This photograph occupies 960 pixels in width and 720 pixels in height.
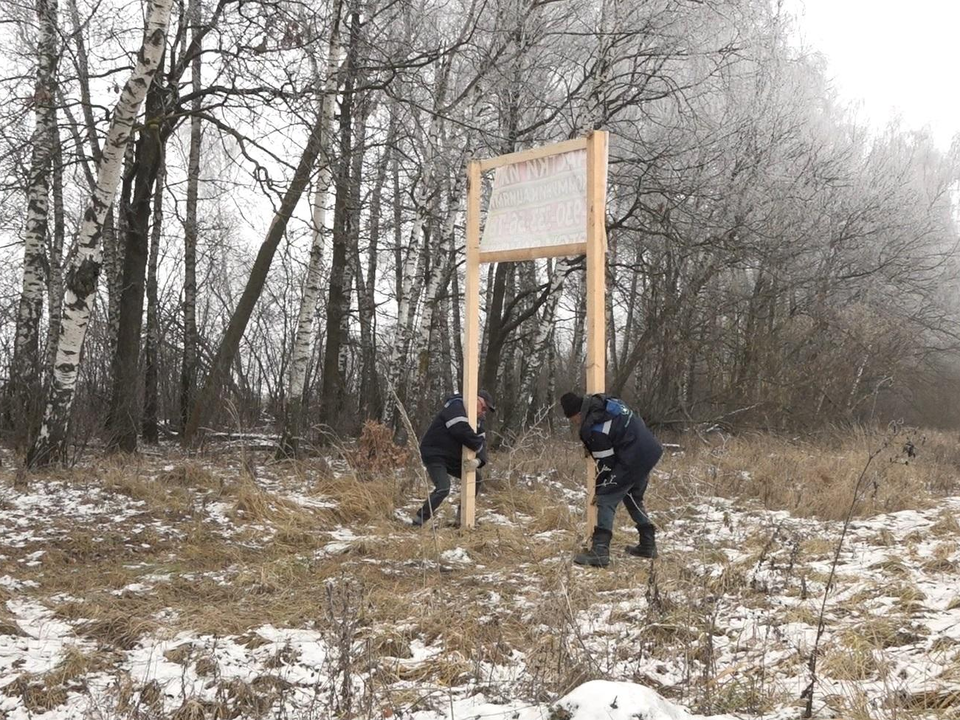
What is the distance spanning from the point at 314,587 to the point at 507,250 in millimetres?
2904

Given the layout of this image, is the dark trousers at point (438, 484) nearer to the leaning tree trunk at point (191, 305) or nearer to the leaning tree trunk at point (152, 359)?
the leaning tree trunk at point (152, 359)

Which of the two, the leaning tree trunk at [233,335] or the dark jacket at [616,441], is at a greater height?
the leaning tree trunk at [233,335]

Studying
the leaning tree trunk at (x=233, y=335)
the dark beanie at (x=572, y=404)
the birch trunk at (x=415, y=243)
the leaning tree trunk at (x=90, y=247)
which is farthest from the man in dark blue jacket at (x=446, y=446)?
the leaning tree trunk at (x=233, y=335)

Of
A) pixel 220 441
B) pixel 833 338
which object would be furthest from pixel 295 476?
pixel 833 338

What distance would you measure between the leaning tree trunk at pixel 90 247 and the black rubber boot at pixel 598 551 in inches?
205

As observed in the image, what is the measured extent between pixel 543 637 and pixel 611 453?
1.94 metres

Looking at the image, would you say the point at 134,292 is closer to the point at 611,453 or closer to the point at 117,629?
the point at 117,629

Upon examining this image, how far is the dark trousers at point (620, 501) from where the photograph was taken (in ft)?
18.5

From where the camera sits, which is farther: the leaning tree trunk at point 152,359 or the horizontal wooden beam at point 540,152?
the leaning tree trunk at point 152,359

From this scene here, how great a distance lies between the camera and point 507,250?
638 centimetres

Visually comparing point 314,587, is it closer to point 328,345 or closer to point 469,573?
point 469,573

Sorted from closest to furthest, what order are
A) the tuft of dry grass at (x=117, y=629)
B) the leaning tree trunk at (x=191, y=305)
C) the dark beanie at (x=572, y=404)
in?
the tuft of dry grass at (x=117, y=629), the dark beanie at (x=572, y=404), the leaning tree trunk at (x=191, y=305)

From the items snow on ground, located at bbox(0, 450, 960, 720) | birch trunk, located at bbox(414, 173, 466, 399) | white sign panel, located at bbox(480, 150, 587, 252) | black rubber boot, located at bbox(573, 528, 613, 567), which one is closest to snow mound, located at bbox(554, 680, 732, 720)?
snow on ground, located at bbox(0, 450, 960, 720)

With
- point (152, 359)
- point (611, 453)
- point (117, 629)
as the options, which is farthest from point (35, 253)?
point (611, 453)
